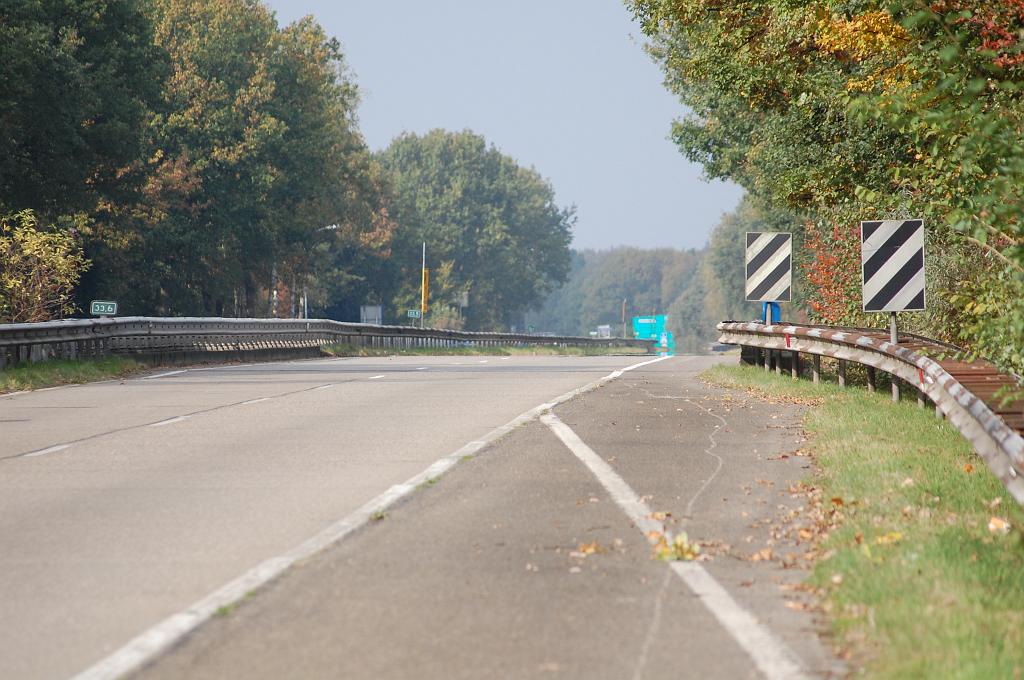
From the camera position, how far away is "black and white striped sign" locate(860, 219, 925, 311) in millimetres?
17812

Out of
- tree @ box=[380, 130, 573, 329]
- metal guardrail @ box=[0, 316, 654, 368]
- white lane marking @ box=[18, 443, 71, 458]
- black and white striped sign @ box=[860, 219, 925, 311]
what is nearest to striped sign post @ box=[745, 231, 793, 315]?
black and white striped sign @ box=[860, 219, 925, 311]

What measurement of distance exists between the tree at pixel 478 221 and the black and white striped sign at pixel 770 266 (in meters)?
111

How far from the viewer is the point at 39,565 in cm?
816

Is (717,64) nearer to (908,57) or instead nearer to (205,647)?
(908,57)

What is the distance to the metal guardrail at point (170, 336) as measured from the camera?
1031 inches

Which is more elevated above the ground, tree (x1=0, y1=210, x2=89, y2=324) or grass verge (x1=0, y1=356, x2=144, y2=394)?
tree (x1=0, y1=210, x2=89, y2=324)

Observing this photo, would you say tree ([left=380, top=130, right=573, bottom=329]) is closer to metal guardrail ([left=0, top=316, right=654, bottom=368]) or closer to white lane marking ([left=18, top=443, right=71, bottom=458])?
metal guardrail ([left=0, top=316, right=654, bottom=368])

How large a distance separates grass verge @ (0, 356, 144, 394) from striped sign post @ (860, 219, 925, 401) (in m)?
13.1

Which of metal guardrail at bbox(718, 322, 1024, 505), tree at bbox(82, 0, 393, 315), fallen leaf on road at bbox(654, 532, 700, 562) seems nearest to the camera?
fallen leaf on road at bbox(654, 532, 700, 562)

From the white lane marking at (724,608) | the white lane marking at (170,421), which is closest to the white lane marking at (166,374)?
the white lane marking at (170,421)

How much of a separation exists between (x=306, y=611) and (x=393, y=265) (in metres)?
122

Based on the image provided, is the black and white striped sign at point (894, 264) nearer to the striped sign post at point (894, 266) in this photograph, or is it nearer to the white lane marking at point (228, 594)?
the striped sign post at point (894, 266)

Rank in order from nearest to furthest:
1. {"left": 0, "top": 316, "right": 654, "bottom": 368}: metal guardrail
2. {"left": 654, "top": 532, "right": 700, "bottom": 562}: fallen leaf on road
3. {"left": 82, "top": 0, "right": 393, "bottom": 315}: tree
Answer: {"left": 654, "top": 532, "right": 700, "bottom": 562}: fallen leaf on road < {"left": 0, "top": 316, "right": 654, "bottom": 368}: metal guardrail < {"left": 82, "top": 0, "right": 393, "bottom": 315}: tree

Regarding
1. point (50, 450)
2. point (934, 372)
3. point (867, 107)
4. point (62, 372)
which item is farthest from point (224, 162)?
point (867, 107)
